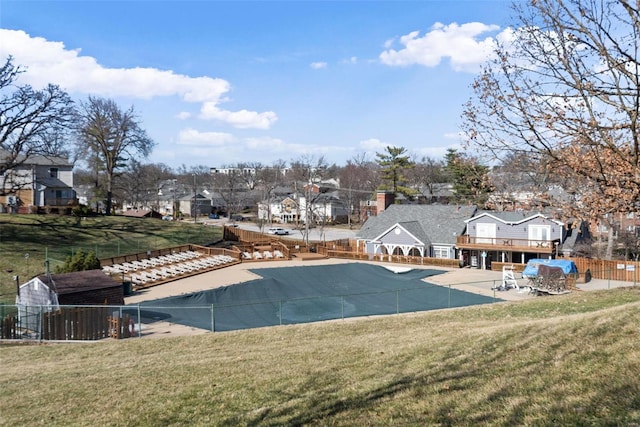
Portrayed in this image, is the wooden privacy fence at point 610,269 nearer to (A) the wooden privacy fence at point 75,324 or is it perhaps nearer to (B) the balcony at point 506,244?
(B) the balcony at point 506,244

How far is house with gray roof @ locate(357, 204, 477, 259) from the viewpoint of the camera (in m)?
46.6

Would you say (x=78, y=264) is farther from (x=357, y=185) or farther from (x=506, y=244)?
(x=357, y=185)

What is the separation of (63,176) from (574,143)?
66944 millimetres

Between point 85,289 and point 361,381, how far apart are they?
16908 mm

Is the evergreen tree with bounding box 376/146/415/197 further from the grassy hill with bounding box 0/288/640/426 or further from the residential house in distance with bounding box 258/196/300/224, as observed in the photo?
the grassy hill with bounding box 0/288/640/426

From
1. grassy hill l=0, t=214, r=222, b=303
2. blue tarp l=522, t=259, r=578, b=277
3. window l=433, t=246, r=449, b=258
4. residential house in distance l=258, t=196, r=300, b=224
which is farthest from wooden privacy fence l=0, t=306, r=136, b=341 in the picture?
residential house in distance l=258, t=196, r=300, b=224

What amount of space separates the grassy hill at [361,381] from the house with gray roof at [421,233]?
33.0m

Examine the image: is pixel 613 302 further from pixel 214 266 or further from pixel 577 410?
pixel 214 266

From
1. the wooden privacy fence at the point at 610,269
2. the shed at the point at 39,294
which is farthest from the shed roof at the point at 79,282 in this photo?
the wooden privacy fence at the point at 610,269

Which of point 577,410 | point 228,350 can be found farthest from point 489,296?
point 577,410

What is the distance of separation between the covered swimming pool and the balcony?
7.98 m

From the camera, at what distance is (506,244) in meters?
42.4

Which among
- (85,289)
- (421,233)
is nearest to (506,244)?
(421,233)

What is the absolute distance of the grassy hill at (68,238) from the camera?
32.5m
